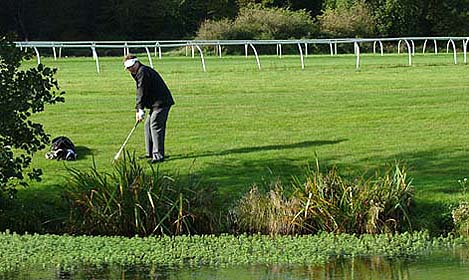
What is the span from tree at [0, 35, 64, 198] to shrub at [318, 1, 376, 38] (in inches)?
2138

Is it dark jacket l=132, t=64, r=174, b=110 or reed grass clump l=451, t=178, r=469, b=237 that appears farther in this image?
dark jacket l=132, t=64, r=174, b=110

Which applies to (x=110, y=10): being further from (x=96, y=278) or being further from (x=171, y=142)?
(x=96, y=278)

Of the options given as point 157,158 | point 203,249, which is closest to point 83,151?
point 157,158

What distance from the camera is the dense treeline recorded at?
7181cm

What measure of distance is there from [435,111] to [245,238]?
10953 mm

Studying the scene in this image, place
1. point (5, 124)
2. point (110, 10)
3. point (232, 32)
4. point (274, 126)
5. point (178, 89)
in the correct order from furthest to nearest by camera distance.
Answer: point (110, 10)
point (232, 32)
point (178, 89)
point (274, 126)
point (5, 124)

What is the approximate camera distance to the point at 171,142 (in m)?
21.0

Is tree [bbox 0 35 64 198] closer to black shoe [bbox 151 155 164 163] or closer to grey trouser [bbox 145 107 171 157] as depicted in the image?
grey trouser [bbox 145 107 171 157]

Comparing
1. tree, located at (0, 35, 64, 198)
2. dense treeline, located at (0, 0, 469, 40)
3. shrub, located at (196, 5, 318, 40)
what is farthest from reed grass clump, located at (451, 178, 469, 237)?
dense treeline, located at (0, 0, 469, 40)

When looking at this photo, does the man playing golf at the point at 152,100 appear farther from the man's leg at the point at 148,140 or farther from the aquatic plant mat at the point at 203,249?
the aquatic plant mat at the point at 203,249

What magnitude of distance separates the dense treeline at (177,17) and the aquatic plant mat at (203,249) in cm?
5613

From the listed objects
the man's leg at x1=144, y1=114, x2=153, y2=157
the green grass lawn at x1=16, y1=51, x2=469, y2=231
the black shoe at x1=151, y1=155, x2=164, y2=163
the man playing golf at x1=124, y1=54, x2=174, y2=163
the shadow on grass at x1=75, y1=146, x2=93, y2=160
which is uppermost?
the man playing golf at x1=124, y1=54, x2=174, y2=163

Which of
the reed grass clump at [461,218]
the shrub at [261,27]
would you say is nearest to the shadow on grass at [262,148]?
the reed grass clump at [461,218]

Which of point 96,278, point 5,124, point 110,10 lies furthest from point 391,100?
point 110,10
